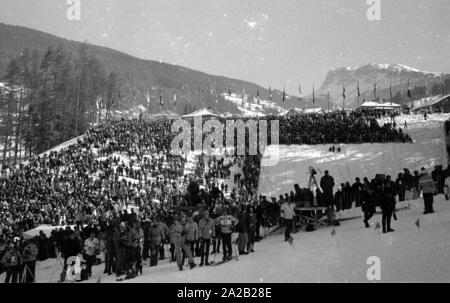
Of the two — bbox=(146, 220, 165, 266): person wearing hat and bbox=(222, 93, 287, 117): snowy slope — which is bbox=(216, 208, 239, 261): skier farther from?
bbox=(222, 93, 287, 117): snowy slope

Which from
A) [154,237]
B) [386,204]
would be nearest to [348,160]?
[386,204]

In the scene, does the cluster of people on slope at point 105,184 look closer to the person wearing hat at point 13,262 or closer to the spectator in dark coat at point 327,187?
the person wearing hat at point 13,262

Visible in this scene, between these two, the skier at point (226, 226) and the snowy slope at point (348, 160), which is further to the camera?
the snowy slope at point (348, 160)

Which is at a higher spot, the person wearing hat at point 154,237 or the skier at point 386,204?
the skier at point 386,204

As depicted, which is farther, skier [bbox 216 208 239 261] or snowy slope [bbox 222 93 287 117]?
snowy slope [bbox 222 93 287 117]

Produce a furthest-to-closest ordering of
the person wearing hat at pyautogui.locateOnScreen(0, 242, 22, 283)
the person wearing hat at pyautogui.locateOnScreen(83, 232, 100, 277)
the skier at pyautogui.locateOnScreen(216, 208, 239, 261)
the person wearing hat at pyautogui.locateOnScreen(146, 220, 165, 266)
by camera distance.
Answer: the person wearing hat at pyautogui.locateOnScreen(146, 220, 165, 266)
the person wearing hat at pyautogui.locateOnScreen(83, 232, 100, 277)
the person wearing hat at pyautogui.locateOnScreen(0, 242, 22, 283)
the skier at pyautogui.locateOnScreen(216, 208, 239, 261)

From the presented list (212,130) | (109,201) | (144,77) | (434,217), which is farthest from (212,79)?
(434,217)

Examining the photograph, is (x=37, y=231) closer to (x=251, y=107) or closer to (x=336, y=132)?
(x=336, y=132)

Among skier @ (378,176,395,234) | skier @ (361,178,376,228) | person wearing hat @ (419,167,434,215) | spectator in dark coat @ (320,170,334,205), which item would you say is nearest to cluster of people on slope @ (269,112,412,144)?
spectator in dark coat @ (320,170,334,205)

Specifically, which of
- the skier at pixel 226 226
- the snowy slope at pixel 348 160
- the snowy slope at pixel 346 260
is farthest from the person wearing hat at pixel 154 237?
the snowy slope at pixel 348 160
